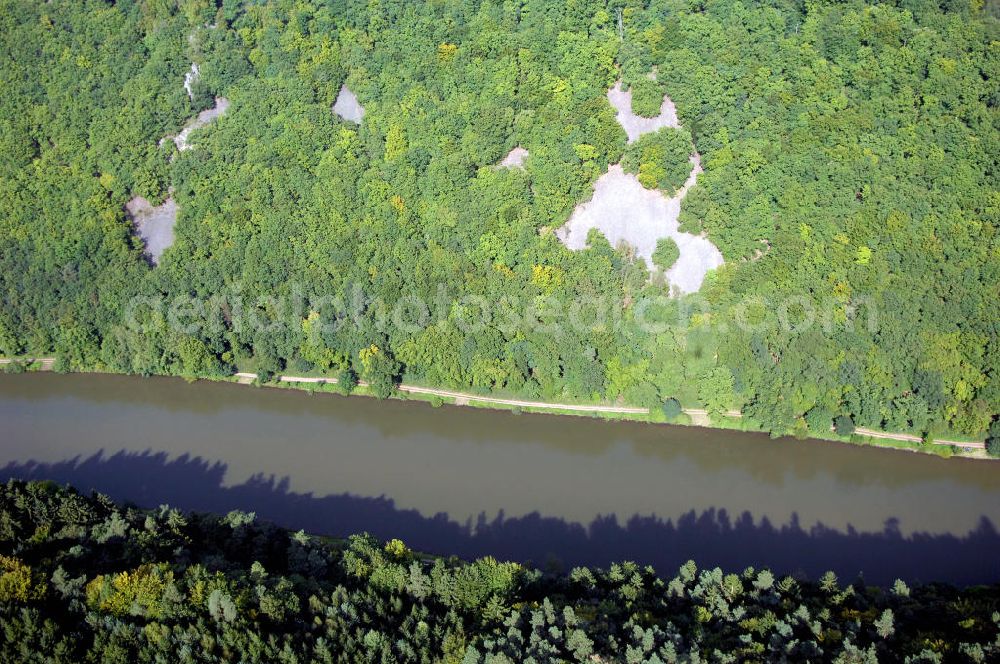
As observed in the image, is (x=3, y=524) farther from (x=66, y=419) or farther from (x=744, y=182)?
(x=744, y=182)

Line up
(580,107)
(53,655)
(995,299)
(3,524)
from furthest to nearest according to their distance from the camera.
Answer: (580,107) → (995,299) → (3,524) → (53,655)

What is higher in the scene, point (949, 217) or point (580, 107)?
point (580, 107)

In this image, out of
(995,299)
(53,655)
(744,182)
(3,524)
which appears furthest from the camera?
(744,182)

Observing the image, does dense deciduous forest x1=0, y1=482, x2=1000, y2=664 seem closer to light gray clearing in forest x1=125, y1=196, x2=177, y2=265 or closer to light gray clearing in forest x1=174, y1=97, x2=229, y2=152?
light gray clearing in forest x1=125, y1=196, x2=177, y2=265

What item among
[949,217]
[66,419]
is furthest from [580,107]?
[66,419]

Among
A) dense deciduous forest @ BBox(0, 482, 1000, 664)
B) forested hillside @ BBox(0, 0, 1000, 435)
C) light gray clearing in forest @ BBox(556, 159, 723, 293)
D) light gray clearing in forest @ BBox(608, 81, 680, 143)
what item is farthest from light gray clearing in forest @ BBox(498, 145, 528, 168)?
dense deciduous forest @ BBox(0, 482, 1000, 664)

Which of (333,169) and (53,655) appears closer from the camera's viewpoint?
(53,655)

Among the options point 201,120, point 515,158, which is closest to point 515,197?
point 515,158

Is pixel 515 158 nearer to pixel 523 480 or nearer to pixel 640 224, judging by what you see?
pixel 640 224
